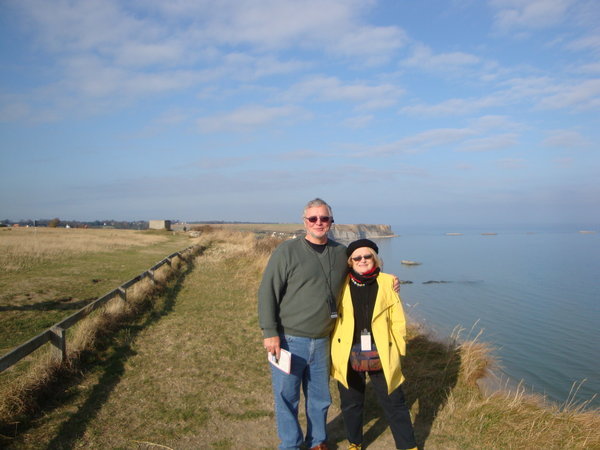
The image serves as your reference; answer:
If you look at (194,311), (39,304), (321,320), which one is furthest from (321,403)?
(39,304)

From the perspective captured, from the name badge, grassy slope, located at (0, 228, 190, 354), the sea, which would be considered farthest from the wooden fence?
the sea

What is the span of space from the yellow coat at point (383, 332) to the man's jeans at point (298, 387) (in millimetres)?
114

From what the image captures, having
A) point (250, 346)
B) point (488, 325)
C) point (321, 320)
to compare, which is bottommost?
point (488, 325)

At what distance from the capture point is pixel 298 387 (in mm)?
3209

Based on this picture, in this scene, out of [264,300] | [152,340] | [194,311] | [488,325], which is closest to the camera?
[264,300]

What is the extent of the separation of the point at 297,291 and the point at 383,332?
0.73 meters

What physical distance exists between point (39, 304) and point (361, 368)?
773 cm

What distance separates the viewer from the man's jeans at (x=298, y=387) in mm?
3158

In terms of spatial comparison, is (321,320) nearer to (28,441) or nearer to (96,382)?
(28,441)

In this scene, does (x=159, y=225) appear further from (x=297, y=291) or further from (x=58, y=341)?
(x=297, y=291)

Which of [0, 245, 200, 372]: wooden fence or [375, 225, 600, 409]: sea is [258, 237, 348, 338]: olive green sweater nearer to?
[0, 245, 200, 372]: wooden fence

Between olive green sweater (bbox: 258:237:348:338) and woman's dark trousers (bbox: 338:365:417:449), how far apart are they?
55cm

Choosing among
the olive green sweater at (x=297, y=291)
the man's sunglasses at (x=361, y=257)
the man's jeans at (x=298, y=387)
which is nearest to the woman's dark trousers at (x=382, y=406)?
the man's jeans at (x=298, y=387)

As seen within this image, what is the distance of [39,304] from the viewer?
8586 mm
